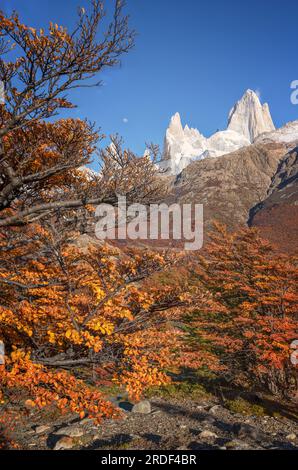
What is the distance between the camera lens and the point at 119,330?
807 cm

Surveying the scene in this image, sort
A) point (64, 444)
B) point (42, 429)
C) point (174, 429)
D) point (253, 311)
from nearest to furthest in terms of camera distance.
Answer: point (64, 444) → point (42, 429) → point (174, 429) → point (253, 311)

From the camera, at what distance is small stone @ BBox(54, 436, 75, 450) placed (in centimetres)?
1158

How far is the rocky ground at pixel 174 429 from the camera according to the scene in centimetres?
1152

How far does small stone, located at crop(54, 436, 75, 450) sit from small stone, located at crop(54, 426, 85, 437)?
0.73 meters

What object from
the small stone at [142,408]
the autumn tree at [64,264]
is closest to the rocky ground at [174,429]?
the small stone at [142,408]

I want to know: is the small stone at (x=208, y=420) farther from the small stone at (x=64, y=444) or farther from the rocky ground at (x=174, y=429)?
the small stone at (x=64, y=444)

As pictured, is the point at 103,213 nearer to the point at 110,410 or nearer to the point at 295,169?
the point at 110,410

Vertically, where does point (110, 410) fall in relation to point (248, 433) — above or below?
above

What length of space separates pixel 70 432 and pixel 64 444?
1.30 metres

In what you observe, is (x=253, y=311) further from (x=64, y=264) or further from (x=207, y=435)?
(x=64, y=264)

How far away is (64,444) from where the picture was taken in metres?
11.7

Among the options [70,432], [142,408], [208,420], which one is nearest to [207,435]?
[208,420]

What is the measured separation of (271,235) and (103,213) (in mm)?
89580
